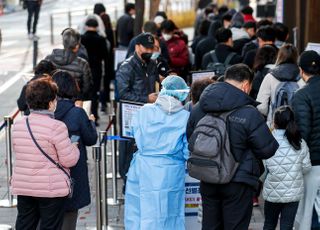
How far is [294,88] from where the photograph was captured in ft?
32.4

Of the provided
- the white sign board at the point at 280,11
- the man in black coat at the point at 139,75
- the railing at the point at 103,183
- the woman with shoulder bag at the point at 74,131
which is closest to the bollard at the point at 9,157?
the railing at the point at 103,183

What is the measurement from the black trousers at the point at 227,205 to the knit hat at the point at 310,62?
195cm

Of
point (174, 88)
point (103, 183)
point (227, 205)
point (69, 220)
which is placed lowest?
point (103, 183)

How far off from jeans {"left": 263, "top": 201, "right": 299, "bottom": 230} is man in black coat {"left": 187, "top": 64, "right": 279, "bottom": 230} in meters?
1.33

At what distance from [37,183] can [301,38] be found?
992 centimetres

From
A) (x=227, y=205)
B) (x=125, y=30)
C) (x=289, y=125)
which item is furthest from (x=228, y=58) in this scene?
(x=125, y=30)

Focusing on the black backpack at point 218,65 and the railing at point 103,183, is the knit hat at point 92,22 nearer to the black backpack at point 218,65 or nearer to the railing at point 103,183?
the black backpack at point 218,65

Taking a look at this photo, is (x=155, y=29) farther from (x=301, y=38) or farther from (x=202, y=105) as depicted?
(x=202, y=105)

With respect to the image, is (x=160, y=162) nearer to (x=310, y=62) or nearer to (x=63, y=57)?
(x=310, y=62)

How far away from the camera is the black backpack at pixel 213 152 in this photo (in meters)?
7.18

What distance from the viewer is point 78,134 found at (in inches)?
317

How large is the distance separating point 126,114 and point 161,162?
192 cm

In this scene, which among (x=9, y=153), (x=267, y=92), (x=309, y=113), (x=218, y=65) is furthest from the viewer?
(x=218, y=65)

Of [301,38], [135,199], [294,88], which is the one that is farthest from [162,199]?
[301,38]
